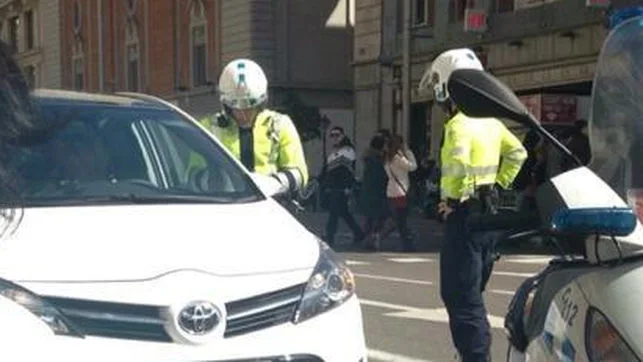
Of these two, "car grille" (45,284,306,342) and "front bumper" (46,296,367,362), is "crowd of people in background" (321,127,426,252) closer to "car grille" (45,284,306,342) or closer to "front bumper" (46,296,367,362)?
"front bumper" (46,296,367,362)

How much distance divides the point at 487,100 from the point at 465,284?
2.92 metres

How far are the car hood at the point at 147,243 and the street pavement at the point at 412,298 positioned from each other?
966mm

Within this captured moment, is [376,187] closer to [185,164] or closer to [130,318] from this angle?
[185,164]

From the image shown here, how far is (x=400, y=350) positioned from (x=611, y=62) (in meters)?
4.93

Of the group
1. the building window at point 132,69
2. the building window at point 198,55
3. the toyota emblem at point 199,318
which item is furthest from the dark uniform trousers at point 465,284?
the building window at point 132,69

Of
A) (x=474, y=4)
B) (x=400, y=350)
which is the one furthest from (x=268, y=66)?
(x=400, y=350)

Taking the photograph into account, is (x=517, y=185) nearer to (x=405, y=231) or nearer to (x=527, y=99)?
(x=405, y=231)

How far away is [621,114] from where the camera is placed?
111 inches

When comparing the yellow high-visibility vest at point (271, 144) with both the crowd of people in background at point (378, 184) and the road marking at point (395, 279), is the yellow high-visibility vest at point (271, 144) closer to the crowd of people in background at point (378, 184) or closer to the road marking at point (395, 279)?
the road marking at point (395, 279)

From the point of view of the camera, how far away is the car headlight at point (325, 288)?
4.14m

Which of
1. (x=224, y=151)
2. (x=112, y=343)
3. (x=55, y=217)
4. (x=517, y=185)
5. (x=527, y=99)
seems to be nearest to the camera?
(x=112, y=343)

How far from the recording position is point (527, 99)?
79.8 ft

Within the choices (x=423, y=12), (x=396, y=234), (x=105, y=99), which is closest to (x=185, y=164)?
(x=105, y=99)

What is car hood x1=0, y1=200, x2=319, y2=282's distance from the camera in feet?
12.5
